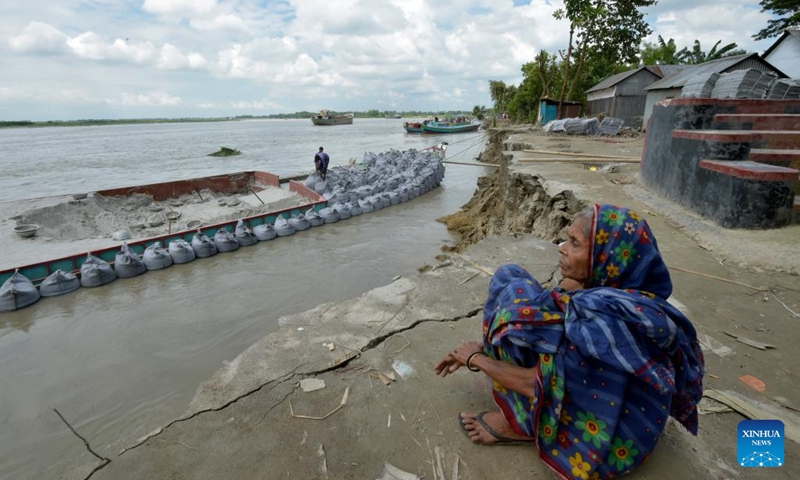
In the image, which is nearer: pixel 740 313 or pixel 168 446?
pixel 168 446

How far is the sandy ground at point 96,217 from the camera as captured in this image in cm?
888

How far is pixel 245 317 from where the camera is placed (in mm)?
5770

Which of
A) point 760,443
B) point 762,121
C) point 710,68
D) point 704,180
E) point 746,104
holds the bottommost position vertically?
point 760,443

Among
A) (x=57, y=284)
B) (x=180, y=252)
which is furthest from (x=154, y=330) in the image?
(x=180, y=252)

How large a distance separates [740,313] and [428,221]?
8634 millimetres

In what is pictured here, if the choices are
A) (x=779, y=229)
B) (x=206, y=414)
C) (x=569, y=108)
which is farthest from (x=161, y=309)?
(x=569, y=108)

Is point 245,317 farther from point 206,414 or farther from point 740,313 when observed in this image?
point 740,313

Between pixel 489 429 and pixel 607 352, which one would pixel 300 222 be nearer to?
pixel 489 429

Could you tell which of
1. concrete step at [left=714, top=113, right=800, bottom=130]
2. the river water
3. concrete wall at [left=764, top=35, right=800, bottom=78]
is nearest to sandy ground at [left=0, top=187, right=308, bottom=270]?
the river water

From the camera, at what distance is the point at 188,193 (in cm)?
1412

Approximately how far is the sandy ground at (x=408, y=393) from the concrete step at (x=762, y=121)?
194cm

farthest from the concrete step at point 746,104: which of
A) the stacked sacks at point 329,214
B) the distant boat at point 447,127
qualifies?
the distant boat at point 447,127

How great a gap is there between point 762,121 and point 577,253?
18.7 ft

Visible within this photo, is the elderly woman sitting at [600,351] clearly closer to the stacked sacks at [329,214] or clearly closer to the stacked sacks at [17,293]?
the stacked sacks at [17,293]
